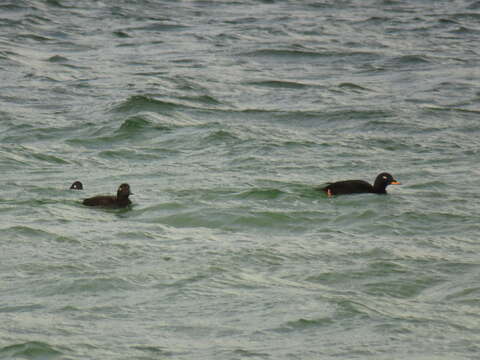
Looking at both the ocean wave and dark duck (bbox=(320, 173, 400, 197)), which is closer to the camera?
the ocean wave

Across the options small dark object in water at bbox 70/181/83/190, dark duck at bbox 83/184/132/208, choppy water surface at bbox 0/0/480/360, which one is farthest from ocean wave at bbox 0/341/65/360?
small dark object in water at bbox 70/181/83/190

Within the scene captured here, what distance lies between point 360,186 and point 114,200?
337cm

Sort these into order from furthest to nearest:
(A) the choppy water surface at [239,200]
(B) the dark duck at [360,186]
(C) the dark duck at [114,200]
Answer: (B) the dark duck at [360,186] → (C) the dark duck at [114,200] → (A) the choppy water surface at [239,200]

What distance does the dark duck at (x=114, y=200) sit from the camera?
13.6m

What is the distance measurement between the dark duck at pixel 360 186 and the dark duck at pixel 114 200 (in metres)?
2.67

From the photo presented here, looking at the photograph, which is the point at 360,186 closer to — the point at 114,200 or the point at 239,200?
the point at 239,200

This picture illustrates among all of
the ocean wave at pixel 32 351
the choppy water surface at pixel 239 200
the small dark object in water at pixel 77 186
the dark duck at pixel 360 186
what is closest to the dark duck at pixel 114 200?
the choppy water surface at pixel 239 200

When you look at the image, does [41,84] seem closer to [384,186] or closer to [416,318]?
[384,186]

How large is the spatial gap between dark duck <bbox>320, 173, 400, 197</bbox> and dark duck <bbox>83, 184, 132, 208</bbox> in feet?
8.76

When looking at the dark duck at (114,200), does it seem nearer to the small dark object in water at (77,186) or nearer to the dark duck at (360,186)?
the small dark object in water at (77,186)

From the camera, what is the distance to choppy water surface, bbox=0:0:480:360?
361 inches

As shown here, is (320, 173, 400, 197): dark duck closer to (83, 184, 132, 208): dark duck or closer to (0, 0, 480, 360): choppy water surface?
(0, 0, 480, 360): choppy water surface

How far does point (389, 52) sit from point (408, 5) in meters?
11.1

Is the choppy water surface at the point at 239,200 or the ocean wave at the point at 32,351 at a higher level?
Answer: the ocean wave at the point at 32,351
